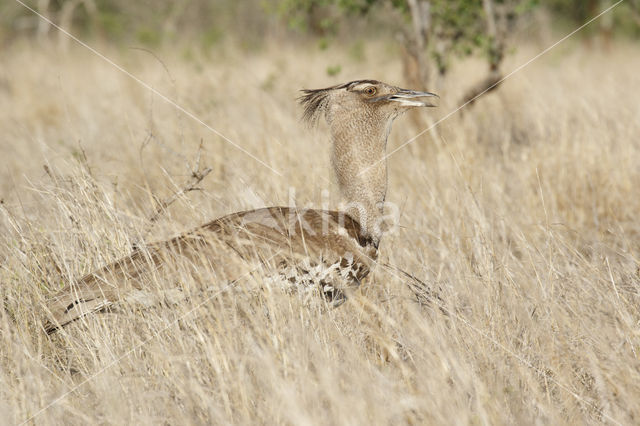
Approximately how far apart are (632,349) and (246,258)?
1.52m

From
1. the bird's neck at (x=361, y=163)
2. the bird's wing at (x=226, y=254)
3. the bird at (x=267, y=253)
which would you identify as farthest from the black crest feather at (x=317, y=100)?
the bird's wing at (x=226, y=254)

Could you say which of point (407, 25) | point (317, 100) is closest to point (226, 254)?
point (317, 100)

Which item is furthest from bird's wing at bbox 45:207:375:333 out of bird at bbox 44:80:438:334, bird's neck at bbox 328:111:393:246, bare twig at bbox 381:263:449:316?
bird's neck at bbox 328:111:393:246

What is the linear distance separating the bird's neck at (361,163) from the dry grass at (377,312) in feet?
1.09

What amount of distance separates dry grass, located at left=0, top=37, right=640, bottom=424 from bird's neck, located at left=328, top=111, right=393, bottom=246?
1.09 ft

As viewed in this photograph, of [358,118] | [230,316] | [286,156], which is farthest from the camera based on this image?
Answer: [286,156]

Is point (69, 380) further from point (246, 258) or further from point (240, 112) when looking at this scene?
point (240, 112)

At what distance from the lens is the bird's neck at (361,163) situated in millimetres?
3305

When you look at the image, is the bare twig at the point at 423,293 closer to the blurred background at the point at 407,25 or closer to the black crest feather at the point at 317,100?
the black crest feather at the point at 317,100

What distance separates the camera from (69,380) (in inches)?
104

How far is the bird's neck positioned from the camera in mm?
3305

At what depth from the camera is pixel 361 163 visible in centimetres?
335

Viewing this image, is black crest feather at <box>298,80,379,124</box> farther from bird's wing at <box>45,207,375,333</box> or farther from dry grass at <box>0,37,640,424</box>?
bird's wing at <box>45,207,375,333</box>

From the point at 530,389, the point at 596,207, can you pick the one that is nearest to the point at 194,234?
the point at 530,389
